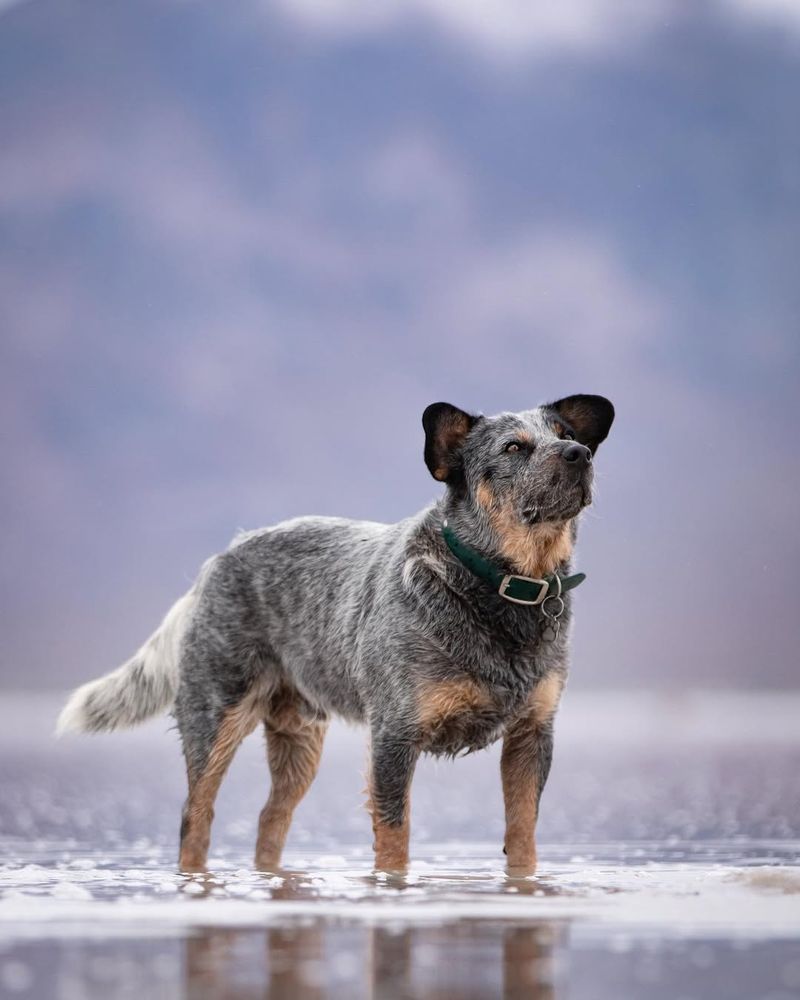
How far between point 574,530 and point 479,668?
76cm

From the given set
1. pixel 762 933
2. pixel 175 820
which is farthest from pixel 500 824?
pixel 762 933

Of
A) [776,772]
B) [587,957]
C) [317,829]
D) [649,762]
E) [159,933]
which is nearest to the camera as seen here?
[587,957]

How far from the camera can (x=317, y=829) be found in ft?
36.3

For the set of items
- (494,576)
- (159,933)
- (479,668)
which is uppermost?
(494,576)

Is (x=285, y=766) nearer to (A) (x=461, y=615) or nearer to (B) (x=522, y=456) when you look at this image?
(A) (x=461, y=615)

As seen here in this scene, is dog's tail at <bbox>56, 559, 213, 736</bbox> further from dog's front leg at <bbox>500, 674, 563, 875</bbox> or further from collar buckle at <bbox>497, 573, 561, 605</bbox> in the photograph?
collar buckle at <bbox>497, 573, 561, 605</bbox>

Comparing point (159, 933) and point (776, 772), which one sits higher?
point (776, 772)

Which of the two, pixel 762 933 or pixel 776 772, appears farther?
pixel 776 772

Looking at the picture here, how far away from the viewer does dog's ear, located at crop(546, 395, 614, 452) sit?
693cm

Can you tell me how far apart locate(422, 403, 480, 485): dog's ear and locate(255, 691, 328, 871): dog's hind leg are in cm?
208

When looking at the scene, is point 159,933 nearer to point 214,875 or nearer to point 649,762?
point 214,875

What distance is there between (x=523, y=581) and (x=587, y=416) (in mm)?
986

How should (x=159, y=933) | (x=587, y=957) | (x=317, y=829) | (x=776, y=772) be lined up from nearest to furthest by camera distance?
(x=587, y=957), (x=159, y=933), (x=317, y=829), (x=776, y=772)

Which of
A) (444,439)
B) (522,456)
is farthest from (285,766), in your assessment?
(522,456)
